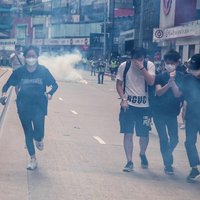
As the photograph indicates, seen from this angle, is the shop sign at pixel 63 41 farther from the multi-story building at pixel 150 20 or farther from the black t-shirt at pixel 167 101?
the black t-shirt at pixel 167 101

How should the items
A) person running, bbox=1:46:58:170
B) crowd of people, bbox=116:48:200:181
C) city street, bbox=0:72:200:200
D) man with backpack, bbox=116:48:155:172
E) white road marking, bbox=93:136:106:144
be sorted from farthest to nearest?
white road marking, bbox=93:136:106:144 < person running, bbox=1:46:58:170 < man with backpack, bbox=116:48:155:172 < crowd of people, bbox=116:48:200:181 < city street, bbox=0:72:200:200

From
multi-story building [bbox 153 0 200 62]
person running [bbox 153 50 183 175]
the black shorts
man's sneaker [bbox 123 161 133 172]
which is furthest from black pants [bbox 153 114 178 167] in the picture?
multi-story building [bbox 153 0 200 62]

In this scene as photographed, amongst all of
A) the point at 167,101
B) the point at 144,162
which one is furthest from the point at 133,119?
the point at 144,162

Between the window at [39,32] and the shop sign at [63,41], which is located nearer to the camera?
the shop sign at [63,41]

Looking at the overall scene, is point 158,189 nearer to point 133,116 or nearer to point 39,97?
point 133,116

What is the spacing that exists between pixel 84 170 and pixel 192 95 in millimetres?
Answer: 1874

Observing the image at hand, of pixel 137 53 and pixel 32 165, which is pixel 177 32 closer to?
pixel 137 53

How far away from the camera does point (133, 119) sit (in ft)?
29.7

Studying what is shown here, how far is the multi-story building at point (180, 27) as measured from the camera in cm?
3703

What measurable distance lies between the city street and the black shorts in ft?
2.04

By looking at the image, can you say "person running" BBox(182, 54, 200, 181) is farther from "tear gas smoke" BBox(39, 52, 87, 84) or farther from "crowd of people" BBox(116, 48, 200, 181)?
"tear gas smoke" BBox(39, 52, 87, 84)

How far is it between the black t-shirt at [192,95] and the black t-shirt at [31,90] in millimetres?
2037

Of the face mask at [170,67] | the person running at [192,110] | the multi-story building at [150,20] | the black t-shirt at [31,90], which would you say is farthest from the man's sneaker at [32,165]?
the multi-story building at [150,20]

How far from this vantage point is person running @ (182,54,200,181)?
8523 mm
